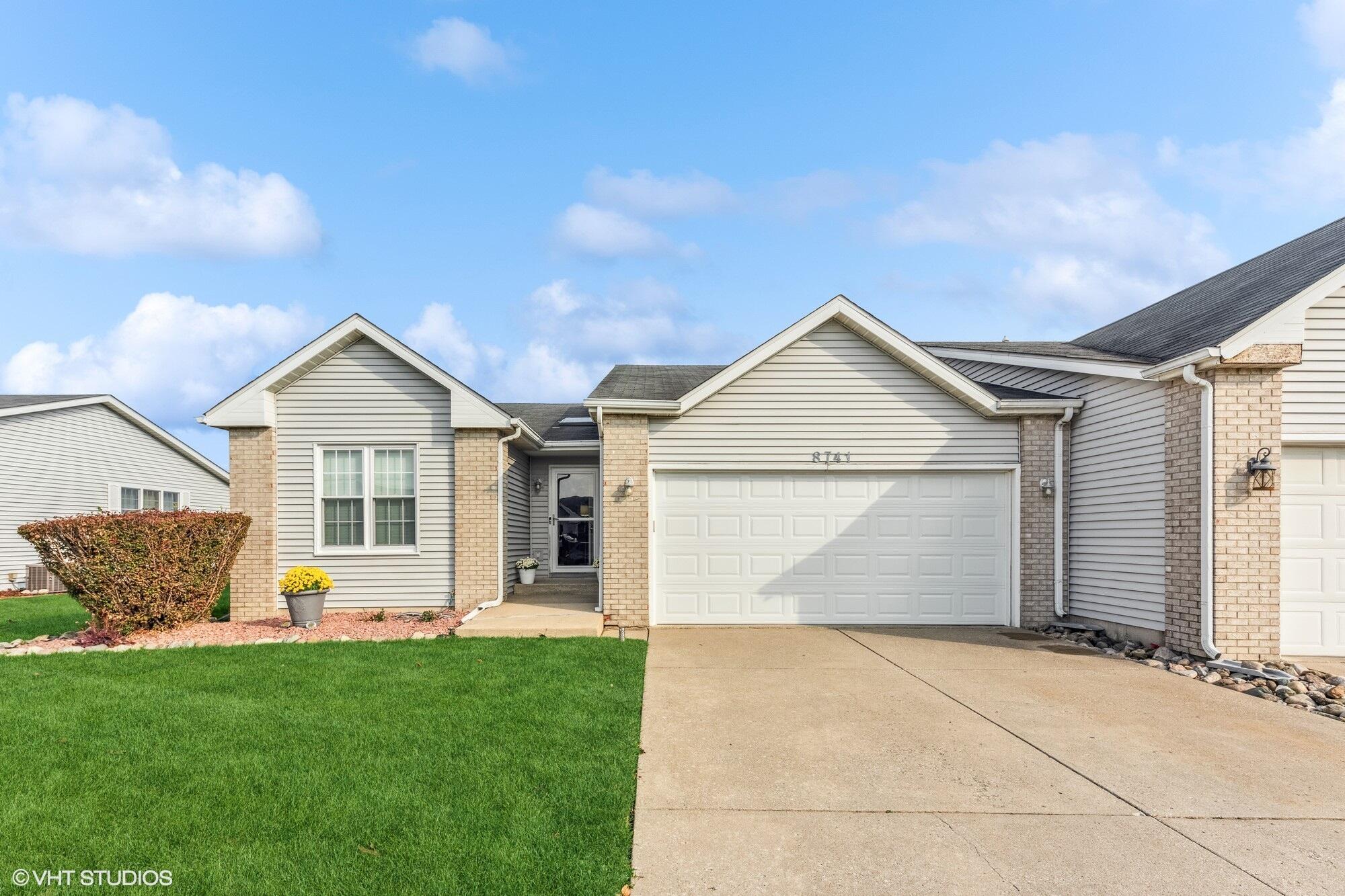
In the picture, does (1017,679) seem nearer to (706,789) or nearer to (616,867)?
(706,789)

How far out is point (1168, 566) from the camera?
29.4 feet

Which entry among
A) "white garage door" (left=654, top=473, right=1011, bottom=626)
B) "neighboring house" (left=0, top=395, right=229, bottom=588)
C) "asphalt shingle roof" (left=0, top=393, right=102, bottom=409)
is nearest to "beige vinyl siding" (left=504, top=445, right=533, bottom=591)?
"white garage door" (left=654, top=473, right=1011, bottom=626)

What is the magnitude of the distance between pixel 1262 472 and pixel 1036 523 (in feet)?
9.77

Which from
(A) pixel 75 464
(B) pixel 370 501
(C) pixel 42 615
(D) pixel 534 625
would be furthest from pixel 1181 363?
(A) pixel 75 464

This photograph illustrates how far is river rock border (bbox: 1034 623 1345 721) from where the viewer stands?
23.0 ft

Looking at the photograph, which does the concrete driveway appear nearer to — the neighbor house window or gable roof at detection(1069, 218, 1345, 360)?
gable roof at detection(1069, 218, 1345, 360)

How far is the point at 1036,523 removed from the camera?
10844 millimetres

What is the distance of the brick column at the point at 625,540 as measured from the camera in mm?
10547

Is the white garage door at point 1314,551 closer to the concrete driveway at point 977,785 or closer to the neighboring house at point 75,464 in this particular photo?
the concrete driveway at point 977,785

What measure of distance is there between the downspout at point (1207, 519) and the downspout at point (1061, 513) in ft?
7.61

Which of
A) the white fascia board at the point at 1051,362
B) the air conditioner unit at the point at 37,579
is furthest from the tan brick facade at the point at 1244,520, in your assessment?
the air conditioner unit at the point at 37,579

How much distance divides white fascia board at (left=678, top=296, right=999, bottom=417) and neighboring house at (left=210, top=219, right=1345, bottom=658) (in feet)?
0.14

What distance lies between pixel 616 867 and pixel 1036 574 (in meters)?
9.20

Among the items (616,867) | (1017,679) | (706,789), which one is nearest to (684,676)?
(706,789)
